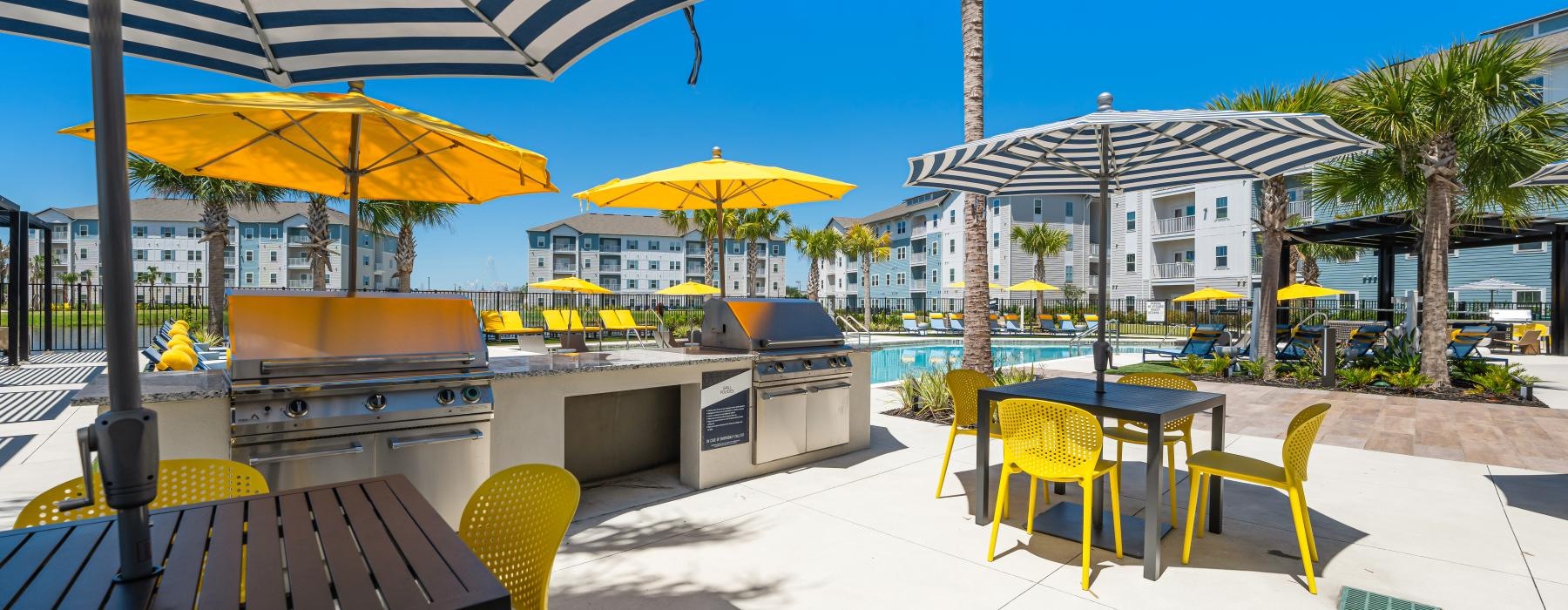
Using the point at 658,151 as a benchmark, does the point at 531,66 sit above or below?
below

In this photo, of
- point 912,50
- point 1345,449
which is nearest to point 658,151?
point 912,50

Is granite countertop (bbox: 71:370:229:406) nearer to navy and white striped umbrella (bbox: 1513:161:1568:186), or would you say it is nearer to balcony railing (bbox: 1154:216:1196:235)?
navy and white striped umbrella (bbox: 1513:161:1568:186)

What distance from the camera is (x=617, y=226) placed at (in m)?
65.3

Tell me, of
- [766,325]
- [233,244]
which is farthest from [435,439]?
[233,244]

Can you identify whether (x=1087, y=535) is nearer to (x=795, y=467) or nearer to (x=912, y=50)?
(x=795, y=467)

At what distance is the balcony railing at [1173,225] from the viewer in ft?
107

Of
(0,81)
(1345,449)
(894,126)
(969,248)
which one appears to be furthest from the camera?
(894,126)

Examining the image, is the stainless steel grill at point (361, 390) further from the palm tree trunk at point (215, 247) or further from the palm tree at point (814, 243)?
the palm tree at point (814, 243)

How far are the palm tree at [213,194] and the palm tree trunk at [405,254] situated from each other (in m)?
3.28

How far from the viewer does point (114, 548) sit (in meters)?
1.65

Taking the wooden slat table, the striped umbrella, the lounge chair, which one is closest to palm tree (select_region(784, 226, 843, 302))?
the lounge chair

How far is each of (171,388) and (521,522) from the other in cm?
227

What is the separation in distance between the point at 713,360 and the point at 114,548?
3731 mm

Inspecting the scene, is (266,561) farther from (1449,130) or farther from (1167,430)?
(1449,130)
